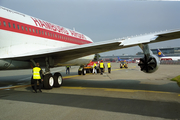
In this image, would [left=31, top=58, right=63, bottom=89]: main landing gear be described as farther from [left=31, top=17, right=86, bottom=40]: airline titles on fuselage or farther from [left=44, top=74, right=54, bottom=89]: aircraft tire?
[left=31, top=17, right=86, bottom=40]: airline titles on fuselage

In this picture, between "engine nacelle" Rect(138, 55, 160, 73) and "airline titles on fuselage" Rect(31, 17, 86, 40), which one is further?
"airline titles on fuselage" Rect(31, 17, 86, 40)

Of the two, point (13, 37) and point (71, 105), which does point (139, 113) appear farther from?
point (13, 37)

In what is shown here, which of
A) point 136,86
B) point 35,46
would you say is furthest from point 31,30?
point 136,86

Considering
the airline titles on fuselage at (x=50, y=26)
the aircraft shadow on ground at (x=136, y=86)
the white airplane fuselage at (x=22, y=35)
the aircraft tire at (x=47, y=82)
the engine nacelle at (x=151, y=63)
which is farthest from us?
the airline titles on fuselage at (x=50, y=26)

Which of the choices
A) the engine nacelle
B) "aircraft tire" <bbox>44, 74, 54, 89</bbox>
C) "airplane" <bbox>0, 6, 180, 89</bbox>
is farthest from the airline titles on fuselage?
the engine nacelle

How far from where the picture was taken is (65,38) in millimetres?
13969

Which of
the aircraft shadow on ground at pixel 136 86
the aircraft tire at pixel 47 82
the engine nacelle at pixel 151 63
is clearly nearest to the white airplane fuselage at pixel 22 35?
the aircraft tire at pixel 47 82

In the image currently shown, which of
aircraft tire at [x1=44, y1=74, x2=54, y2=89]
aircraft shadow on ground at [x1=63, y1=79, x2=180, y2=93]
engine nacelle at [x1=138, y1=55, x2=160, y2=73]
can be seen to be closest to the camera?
engine nacelle at [x1=138, y1=55, x2=160, y2=73]

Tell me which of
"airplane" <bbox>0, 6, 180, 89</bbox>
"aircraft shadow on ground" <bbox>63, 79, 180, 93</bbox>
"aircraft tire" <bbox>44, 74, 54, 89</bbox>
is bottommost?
"aircraft shadow on ground" <bbox>63, 79, 180, 93</bbox>

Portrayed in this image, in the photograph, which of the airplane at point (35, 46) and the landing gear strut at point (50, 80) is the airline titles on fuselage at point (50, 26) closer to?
the airplane at point (35, 46)

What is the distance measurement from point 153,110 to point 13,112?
14.9 feet

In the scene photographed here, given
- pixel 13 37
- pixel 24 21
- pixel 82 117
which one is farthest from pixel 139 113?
pixel 24 21

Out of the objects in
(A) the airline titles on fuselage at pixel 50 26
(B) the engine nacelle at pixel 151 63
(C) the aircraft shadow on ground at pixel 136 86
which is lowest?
(C) the aircraft shadow on ground at pixel 136 86

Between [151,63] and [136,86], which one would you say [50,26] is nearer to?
[136,86]
